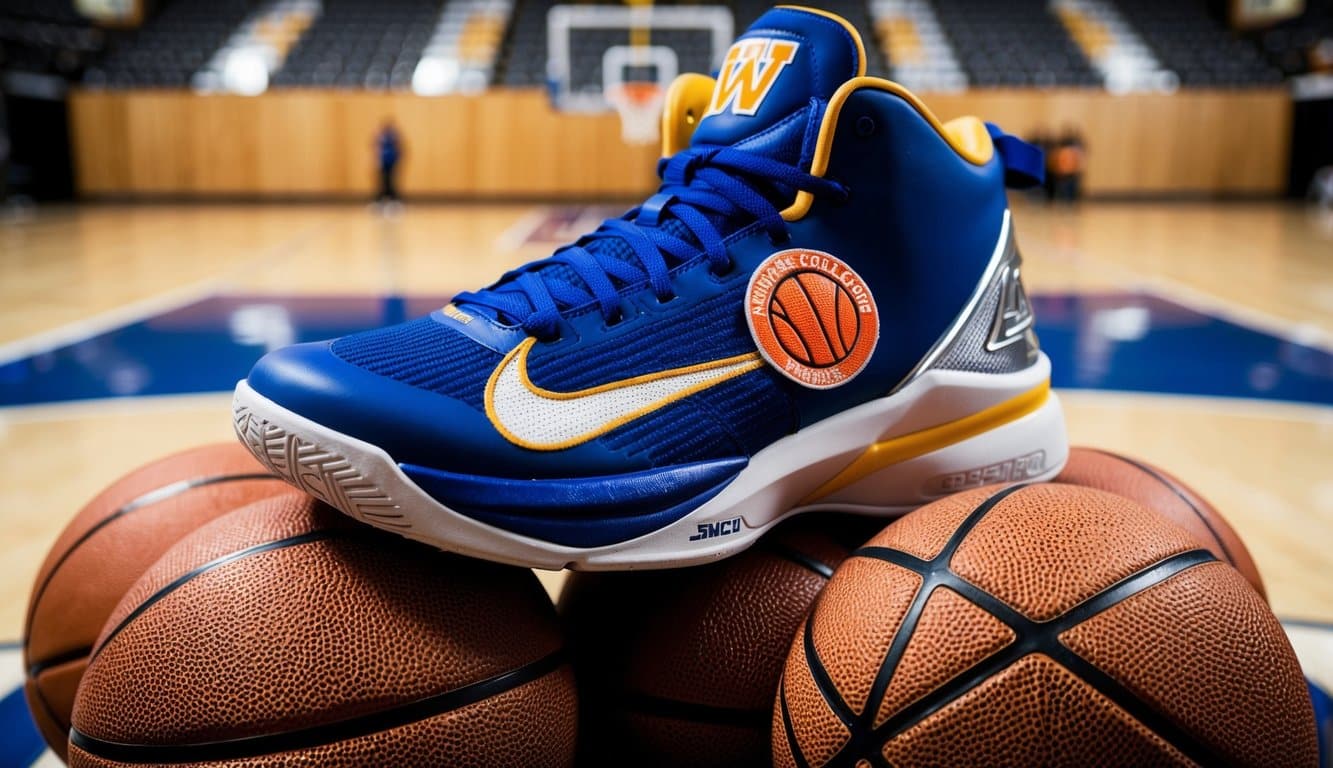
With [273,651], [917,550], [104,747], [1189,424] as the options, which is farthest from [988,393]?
[1189,424]

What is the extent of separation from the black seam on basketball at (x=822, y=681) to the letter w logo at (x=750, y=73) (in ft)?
1.71

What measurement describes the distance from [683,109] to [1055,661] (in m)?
0.72

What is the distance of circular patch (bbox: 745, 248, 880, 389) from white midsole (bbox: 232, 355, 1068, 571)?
6cm

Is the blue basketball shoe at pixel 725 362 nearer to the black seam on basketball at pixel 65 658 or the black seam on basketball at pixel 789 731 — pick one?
the black seam on basketball at pixel 789 731

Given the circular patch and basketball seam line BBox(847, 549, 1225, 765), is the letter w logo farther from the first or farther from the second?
basketball seam line BBox(847, 549, 1225, 765)

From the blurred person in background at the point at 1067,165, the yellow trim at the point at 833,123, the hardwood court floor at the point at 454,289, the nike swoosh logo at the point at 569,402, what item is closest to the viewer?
the nike swoosh logo at the point at 569,402

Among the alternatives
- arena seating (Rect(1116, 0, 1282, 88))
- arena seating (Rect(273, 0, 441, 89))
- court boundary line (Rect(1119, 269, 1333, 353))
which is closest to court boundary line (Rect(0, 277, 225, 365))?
court boundary line (Rect(1119, 269, 1333, 353))

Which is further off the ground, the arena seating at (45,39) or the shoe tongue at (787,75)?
the shoe tongue at (787,75)

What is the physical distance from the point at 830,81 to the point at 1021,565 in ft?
1.65

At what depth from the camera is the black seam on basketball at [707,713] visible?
0.97 m

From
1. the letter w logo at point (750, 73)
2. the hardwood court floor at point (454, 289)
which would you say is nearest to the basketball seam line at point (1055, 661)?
the letter w logo at point (750, 73)

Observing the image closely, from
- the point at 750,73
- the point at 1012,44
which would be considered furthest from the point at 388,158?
the point at 750,73

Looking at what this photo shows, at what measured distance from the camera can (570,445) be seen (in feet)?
2.92

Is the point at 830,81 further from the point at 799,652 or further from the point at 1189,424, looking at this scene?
the point at 1189,424
